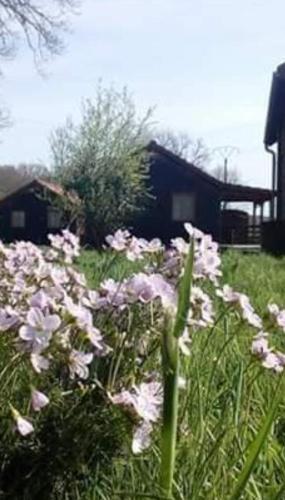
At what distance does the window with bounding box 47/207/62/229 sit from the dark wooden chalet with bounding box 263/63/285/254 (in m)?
22.5

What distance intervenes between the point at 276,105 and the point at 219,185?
64.0 ft

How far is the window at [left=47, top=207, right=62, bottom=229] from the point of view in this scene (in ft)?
157

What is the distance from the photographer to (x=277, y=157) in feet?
81.0

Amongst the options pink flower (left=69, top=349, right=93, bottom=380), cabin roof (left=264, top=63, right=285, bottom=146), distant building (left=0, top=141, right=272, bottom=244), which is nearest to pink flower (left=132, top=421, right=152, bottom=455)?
pink flower (left=69, top=349, right=93, bottom=380)

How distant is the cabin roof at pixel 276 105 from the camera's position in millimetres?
24156

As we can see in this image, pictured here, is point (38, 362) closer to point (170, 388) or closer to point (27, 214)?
point (170, 388)

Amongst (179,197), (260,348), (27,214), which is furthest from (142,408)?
(27,214)

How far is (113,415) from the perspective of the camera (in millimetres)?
2139

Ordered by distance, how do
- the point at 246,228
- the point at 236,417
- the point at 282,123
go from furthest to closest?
the point at 246,228
the point at 282,123
the point at 236,417

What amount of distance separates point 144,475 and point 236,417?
358 mm

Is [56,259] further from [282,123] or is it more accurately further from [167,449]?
[282,123]

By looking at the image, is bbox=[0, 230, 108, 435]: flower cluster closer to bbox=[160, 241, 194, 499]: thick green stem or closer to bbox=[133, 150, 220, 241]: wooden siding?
bbox=[160, 241, 194, 499]: thick green stem

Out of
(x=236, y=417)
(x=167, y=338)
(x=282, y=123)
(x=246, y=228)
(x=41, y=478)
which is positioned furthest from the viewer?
(x=246, y=228)

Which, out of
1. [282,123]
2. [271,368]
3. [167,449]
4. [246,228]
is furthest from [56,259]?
[246,228]
